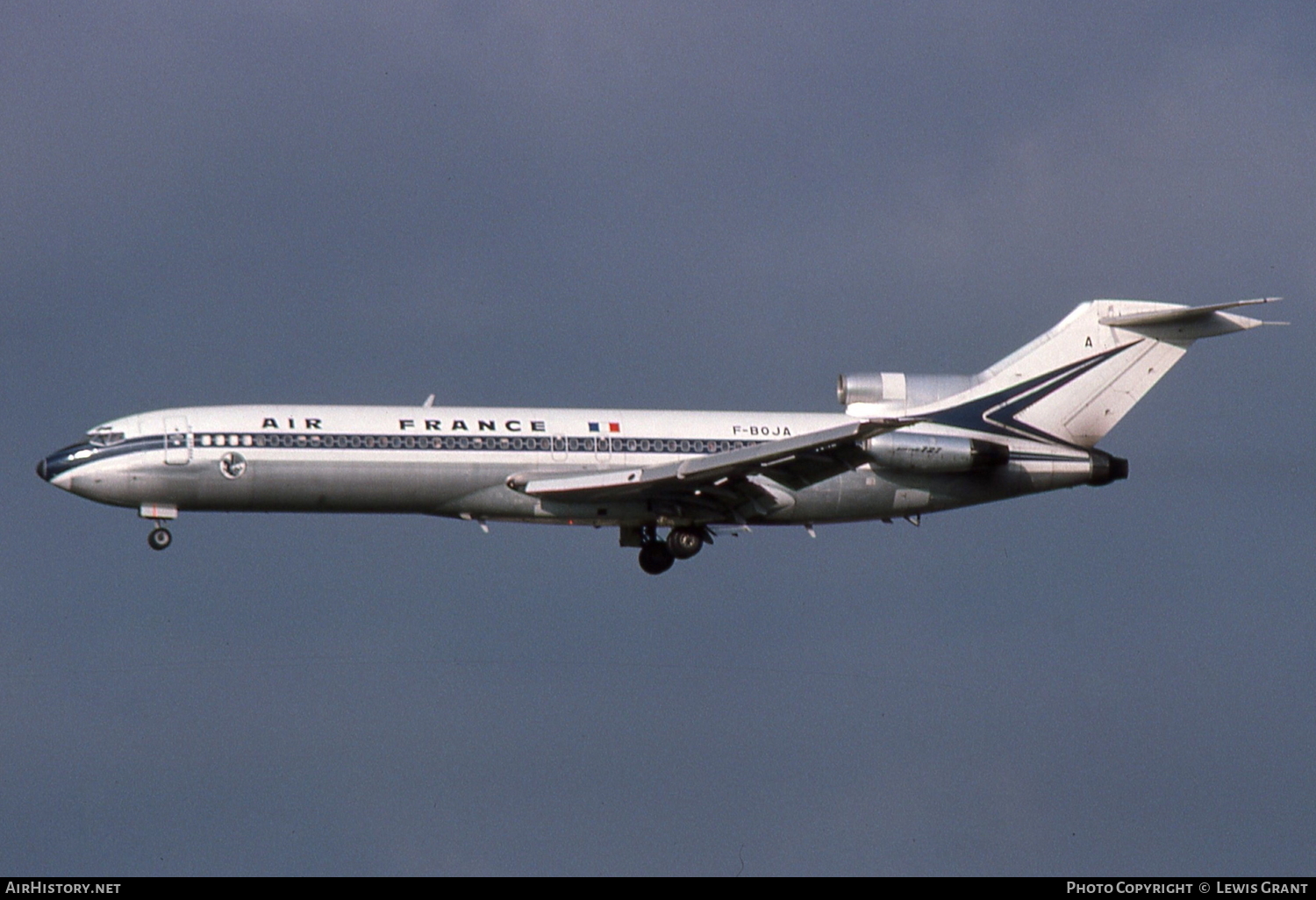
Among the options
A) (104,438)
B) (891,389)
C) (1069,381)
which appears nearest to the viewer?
(104,438)

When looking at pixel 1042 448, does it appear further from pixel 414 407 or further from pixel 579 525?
pixel 414 407

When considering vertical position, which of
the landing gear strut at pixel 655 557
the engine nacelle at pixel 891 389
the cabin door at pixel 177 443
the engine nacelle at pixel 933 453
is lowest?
the landing gear strut at pixel 655 557

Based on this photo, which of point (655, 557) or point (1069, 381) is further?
point (1069, 381)

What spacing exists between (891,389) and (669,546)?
7.31m

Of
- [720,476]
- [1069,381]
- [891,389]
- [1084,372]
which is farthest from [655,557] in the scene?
[1084,372]

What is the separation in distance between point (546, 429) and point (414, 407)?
3.42 m

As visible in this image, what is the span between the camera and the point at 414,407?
184 feet

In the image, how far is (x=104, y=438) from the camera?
55188 millimetres

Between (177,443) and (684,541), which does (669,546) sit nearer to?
(684,541)

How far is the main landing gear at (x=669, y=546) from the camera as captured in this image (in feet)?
189

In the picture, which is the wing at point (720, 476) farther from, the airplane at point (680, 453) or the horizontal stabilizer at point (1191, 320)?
the horizontal stabilizer at point (1191, 320)

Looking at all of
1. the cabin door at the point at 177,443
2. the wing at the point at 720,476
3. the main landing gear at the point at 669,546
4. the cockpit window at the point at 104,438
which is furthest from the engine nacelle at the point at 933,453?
the cockpit window at the point at 104,438

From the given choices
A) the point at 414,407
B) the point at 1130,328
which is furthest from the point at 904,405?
the point at 414,407

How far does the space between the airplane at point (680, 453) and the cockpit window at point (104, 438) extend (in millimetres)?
49
